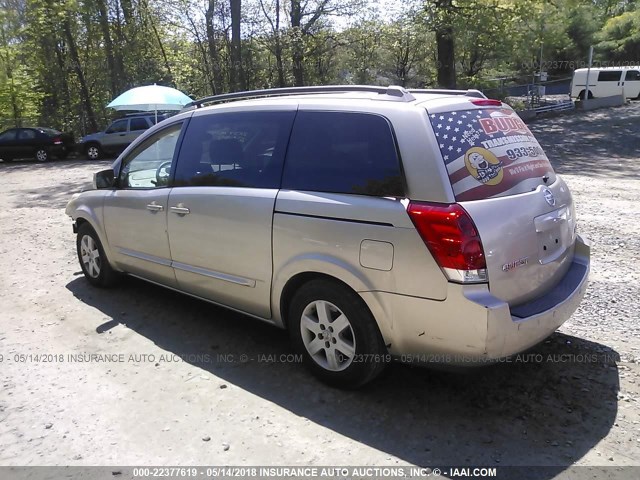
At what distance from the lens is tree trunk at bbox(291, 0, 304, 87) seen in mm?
23547

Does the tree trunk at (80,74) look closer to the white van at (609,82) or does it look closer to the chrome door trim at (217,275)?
the chrome door trim at (217,275)

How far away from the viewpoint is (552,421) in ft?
9.77

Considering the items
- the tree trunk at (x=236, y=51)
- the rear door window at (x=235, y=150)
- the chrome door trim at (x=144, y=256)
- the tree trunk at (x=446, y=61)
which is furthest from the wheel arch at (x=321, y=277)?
the tree trunk at (x=236, y=51)

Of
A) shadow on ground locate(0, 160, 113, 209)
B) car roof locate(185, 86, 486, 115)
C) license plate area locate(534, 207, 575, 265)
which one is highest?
car roof locate(185, 86, 486, 115)

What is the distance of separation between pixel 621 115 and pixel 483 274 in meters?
23.0

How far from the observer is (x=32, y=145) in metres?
21.9

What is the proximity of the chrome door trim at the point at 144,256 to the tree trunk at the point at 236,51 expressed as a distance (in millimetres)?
18240

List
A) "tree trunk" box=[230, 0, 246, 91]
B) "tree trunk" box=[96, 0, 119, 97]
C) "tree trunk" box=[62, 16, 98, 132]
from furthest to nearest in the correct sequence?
"tree trunk" box=[62, 16, 98, 132], "tree trunk" box=[96, 0, 119, 97], "tree trunk" box=[230, 0, 246, 91]

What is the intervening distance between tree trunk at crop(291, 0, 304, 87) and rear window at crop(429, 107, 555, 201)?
72.0 feet

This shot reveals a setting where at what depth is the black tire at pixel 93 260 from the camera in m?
5.24

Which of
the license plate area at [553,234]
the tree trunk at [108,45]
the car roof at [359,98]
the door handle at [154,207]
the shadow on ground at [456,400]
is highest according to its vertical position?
the tree trunk at [108,45]

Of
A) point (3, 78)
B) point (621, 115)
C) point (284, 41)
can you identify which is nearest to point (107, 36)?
point (3, 78)

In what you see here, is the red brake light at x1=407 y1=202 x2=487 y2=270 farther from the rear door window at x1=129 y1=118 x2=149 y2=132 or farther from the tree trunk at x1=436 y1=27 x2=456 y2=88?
the rear door window at x1=129 y1=118 x2=149 y2=132

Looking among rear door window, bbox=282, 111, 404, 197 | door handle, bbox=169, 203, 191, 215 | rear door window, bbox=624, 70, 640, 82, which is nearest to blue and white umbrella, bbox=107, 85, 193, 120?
door handle, bbox=169, 203, 191, 215
